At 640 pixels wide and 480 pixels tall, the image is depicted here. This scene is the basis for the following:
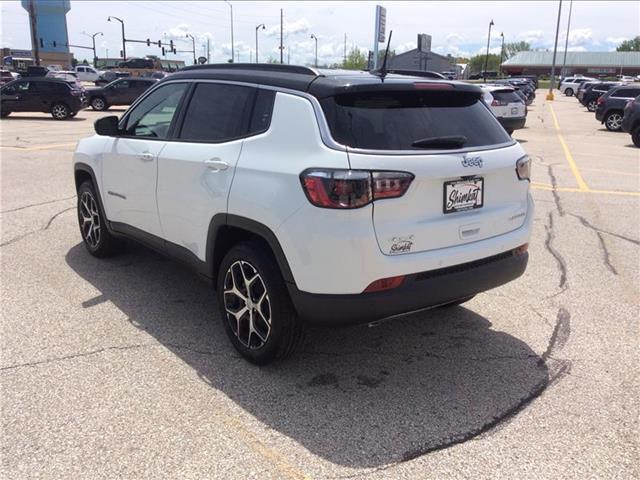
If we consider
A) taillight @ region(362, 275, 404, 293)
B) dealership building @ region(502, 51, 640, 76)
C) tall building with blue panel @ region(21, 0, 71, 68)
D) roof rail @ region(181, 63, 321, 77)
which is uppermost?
tall building with blue panel @ region(21, 0, 71, 68)

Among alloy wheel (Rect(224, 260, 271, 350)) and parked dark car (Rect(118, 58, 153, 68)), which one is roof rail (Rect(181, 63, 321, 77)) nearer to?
alloy wheel (Rect(224, 260, 271, 350))

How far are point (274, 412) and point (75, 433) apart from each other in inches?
40.4

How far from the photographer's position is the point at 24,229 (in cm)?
689

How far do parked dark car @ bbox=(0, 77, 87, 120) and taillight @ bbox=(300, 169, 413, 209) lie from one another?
2363cm

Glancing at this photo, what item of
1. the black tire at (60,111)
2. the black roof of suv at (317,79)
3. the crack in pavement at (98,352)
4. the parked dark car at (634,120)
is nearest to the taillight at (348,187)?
the black roof of suv at (317,79)

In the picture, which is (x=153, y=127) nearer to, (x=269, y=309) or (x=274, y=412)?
(x=269, y=309)

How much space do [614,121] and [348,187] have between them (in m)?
22.1

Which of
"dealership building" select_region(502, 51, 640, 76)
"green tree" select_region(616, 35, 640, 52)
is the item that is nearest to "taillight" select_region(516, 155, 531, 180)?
"dealership building" select_region(502, 51, 640, 76)

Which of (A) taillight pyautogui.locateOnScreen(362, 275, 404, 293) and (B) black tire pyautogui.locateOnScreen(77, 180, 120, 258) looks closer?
(A) taillight pyautogui.locateOnScreen(362, 275, 404, 293)

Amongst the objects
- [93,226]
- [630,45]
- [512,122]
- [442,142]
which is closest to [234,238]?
[442,142]

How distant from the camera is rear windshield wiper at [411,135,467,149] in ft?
10.7

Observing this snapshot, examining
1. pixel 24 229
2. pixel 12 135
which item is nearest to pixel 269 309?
pixel 24 229

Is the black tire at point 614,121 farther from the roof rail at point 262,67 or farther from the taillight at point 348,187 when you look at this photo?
the taillight at point 348,187

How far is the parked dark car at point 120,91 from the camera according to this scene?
92.4 feet
